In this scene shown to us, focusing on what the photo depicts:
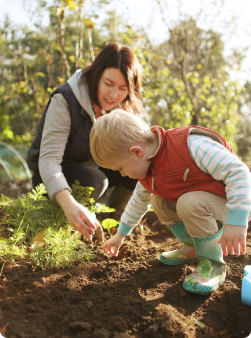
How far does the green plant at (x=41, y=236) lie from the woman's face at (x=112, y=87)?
74cm

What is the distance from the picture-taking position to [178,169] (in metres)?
1.42

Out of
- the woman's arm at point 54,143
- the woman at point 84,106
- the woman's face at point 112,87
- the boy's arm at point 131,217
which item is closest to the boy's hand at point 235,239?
the boy's arm at point 131,217

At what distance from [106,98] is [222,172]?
4.02 feet

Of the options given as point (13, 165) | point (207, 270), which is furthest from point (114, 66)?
point (13, 165)

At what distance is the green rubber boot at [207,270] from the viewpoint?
1354 mm

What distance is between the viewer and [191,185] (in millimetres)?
1474

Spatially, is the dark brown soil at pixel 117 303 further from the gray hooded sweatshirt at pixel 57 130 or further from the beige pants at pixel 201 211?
the gray hooded sweatshirt at pixel 57 130

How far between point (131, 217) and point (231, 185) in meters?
0.73

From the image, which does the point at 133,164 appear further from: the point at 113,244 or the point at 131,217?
the point at 113,244

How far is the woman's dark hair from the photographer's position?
6.86 ft

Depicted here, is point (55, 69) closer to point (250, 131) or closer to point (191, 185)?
point (250, 131)

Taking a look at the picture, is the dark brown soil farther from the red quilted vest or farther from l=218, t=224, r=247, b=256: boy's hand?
the red quilted vest

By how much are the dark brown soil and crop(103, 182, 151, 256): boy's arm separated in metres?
0.10

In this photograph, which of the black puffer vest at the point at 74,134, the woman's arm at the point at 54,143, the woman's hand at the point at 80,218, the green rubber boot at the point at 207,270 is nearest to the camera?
the green rubber boot at the point at 207,270
